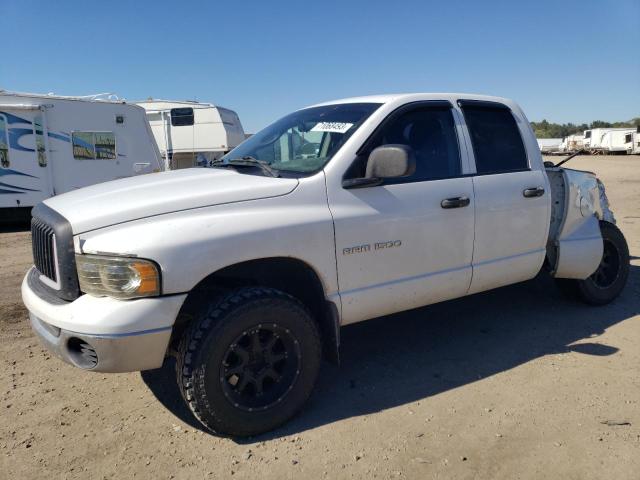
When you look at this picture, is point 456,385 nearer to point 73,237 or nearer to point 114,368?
point 114,368

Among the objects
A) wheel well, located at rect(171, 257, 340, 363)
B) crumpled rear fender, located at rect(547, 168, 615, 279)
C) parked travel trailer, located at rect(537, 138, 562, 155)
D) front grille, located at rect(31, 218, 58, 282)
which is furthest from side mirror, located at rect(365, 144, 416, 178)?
parked travel trailer, located at rect(537, 138, 562, 155)

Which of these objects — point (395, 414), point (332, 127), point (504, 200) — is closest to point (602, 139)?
point (504, 200)

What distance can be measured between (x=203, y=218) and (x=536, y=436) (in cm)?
223

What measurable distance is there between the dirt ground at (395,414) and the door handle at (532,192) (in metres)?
1.21

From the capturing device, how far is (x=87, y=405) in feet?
11.3

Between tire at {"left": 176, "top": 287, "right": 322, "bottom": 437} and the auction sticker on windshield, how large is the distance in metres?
1.24

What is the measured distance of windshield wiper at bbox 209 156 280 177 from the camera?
3406mm

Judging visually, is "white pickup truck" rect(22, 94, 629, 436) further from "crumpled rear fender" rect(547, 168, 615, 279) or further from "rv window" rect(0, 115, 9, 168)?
"rv window" rect(0, 115, 9, 168)

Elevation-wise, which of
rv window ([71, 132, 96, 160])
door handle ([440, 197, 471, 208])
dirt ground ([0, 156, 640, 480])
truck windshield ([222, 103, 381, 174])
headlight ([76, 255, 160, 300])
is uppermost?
rv window ([71, 132, 96, 160])

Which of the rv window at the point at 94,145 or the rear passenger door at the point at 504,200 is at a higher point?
the rv window at the point at 94,145

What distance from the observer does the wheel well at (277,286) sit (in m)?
3.07

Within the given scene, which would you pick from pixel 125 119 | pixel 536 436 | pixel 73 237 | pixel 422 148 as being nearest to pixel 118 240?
pixel 73 237

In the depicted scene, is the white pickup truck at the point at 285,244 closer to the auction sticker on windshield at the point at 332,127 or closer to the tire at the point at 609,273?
the auction sticker on windshield at the point at 332,127

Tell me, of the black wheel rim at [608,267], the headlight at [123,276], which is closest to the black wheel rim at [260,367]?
the headlight at [123,276]
